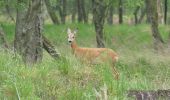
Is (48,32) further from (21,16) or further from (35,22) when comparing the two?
(35,22)

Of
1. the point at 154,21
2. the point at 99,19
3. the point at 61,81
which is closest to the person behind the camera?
the point at 61,81

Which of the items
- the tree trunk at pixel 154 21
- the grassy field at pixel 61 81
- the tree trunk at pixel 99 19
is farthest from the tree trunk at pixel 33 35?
the tree trunk at pixel 154 21

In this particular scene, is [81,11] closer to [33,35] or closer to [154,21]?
[154,21]

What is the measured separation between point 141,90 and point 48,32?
19.8 m

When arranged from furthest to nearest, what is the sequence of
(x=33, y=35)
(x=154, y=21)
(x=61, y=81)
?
(x=154, y=21), (x=33, y=35), (x=61, y=81)

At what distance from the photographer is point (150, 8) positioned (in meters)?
26.0

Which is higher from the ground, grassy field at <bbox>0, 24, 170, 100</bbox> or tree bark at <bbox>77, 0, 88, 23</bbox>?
grassy field at <bbox>0, 24, 170, 100</bbox>

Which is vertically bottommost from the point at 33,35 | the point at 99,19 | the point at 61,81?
the point at 99,19

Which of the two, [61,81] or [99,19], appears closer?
[61,81]

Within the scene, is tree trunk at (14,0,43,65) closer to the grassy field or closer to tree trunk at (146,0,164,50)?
the grassy field

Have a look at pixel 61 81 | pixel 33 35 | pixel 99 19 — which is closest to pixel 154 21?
pixel 99 19

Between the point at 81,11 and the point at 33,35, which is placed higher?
the point at 33,35

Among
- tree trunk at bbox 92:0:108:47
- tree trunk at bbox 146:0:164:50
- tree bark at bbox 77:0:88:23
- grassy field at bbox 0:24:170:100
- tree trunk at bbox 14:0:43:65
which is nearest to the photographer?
grassy field at bbox 0:24:170:100

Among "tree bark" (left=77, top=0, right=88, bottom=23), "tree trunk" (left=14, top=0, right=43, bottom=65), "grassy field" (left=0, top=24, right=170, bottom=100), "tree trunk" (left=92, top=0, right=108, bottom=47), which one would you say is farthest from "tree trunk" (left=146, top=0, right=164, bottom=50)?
"grassy field" (left=0, top=24, right=170, bottom=100)
